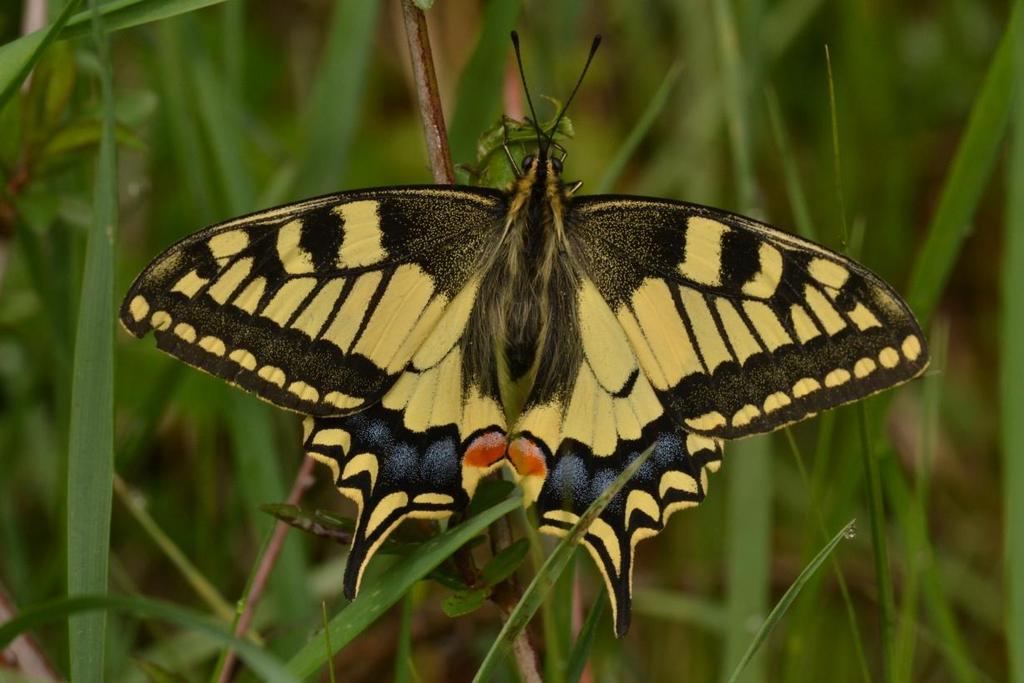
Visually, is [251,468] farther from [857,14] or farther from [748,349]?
[857,14]

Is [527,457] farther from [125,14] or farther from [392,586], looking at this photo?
[125,14]

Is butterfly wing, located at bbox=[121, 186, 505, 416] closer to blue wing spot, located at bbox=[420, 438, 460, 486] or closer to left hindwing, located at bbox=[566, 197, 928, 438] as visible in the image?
blue wing spot, located at bbox=[420, 438, 460, 486]

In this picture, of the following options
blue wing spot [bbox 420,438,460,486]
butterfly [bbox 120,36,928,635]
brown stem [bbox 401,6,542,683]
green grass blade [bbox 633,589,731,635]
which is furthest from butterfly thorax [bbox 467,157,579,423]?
green grass blade [bbox 633,589,731,635]

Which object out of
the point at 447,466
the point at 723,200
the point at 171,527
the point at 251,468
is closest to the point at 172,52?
the point at 251,468

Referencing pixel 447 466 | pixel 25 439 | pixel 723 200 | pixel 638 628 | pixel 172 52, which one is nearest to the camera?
pixel 447 466

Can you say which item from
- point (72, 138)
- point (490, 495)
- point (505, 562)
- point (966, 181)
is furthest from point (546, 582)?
point (72, 138)

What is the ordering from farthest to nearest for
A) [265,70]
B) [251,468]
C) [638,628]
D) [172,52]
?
[265,70] → [638,628] → [172,52] → [251,468]
